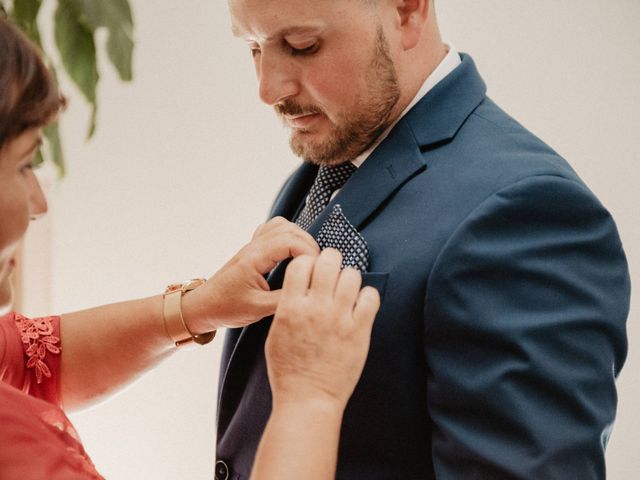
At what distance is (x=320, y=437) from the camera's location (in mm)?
803

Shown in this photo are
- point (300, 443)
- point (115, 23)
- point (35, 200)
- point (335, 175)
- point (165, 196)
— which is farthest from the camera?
point (165, 196)

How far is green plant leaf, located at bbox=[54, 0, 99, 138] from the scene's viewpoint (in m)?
1.28

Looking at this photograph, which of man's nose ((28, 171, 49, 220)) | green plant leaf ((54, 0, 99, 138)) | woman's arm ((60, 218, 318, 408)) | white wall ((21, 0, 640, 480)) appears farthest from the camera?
white wall ((21, 0, 640, 480))

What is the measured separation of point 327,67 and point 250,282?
0.33m

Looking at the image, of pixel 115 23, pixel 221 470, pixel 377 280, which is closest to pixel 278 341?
pixel 377 280

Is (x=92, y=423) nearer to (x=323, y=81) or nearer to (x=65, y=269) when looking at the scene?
(x=65, y=269)

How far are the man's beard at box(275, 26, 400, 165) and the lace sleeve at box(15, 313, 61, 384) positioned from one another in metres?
0.53

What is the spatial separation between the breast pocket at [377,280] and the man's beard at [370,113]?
Answer: 0.25m

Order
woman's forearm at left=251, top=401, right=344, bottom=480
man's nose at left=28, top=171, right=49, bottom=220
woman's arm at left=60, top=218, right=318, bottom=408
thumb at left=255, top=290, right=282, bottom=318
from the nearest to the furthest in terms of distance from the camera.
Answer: woman's forearm at left=251, top=401, right=344, bottom=480, man's nose at left=28, top=171, right=49, bottom=220, thumb at left=255, top=290, right=282, bottom=318, woman's arm at left=60, top=218, right=318, bottom=408

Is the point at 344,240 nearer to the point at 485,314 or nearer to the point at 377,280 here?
the point at 377,280

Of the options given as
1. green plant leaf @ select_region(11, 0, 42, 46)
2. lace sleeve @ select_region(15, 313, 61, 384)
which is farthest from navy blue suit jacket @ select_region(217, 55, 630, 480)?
green plant leaf @ select_region(11, 0, 42, 46)

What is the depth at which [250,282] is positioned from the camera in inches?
42.9

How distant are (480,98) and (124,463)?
1.66 metres

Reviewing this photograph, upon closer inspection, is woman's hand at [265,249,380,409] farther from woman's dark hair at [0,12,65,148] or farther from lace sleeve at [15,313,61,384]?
lace sleeve at [15,313,61,384]
